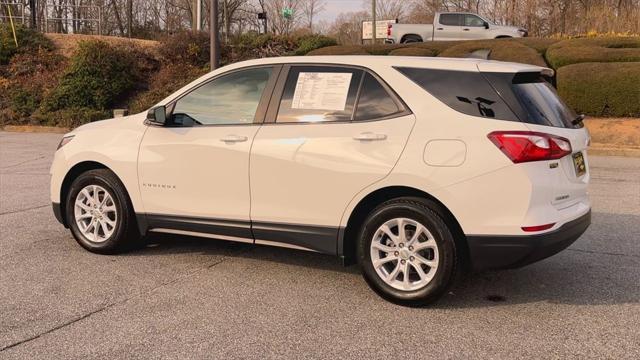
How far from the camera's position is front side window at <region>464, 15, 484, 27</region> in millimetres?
24453

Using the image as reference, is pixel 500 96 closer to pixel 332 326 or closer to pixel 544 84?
pixel 544 84

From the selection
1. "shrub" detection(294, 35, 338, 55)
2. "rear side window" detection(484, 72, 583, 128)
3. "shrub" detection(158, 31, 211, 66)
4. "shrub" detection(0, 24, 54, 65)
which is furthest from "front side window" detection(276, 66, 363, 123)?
"shrub" detection(0, 24, 54, 65)

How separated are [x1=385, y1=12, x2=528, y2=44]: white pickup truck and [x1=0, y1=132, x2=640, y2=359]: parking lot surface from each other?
1956 cm

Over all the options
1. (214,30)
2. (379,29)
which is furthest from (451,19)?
(214,30)

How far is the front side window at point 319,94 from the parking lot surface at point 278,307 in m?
1.30

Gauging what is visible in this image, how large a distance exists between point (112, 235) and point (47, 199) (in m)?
3.19

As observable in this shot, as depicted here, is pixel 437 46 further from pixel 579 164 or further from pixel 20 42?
pixel 20 42

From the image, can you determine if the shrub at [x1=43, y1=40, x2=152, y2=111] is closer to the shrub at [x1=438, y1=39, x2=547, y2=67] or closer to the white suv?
the shrub at [x1=438, y1=39, x2=547, y2=67]

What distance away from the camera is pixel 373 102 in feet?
13.8

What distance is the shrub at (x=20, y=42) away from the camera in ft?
74.6

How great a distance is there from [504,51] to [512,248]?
47.2 feet

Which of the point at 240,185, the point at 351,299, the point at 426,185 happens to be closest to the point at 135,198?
the point at 240,185

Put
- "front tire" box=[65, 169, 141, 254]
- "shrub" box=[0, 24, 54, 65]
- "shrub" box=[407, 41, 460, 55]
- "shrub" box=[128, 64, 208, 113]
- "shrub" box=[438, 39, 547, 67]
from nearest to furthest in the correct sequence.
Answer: "front tire" box=[65, 169, 141, 254]
"shrub" box=[438, 39, 547, 67]
"shrub" box=[407, 41, 460, 55]
"shrub" box=[128, 64, 208, 113]
"shrub" box=[0, 24, 54, 65]

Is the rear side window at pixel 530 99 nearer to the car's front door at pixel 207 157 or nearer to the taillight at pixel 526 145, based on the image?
the taillight at pixel 526 145
